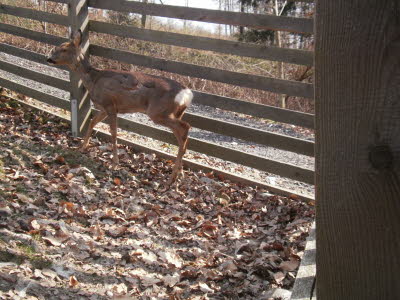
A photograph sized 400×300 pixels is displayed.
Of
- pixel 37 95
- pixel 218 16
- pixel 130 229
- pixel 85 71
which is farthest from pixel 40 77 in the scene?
pixel 130 229

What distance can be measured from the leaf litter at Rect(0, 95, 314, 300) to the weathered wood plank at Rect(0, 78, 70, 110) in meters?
0.90

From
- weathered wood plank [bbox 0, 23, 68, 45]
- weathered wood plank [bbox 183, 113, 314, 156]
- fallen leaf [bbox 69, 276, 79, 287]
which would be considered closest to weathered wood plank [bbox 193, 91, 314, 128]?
weathered wood plank [bbox 183, 113, 314, 156]

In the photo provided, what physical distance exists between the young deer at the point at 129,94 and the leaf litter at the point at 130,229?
0.56m

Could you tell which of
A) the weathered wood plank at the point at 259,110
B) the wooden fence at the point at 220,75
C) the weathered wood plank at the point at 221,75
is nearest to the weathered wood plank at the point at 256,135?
the wooden fence at the point at 220,75

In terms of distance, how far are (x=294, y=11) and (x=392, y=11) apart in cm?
1965

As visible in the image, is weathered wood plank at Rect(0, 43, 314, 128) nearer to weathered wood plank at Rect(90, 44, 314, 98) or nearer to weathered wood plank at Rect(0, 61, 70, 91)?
weathered wood plank at Rect(90, 44, 314, 98)

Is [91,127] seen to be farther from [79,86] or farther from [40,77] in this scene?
[40,77]

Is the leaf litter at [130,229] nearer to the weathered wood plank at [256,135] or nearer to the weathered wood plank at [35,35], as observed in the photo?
the weathered wood plank at [256,135]

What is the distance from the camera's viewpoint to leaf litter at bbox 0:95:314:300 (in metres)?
3.88

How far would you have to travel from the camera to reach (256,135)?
6.68 metres

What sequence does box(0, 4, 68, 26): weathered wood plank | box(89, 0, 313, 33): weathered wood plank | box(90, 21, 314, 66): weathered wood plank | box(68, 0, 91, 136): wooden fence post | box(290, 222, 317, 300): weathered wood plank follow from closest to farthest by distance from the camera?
A: box(290, 222, 317, 300): weathered wood plank < box(89, 0, 313, 33): weathered wood plank < box(90, 21, 314, 66): weathered wood plank < box(68, 0, 91, 136): wooden fence post < box(0, 4, 68, 26): weathered wood plank

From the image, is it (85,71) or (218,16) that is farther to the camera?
(85,71)

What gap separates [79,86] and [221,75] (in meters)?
2.60

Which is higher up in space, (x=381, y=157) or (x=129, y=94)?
(x=381, y=157)
